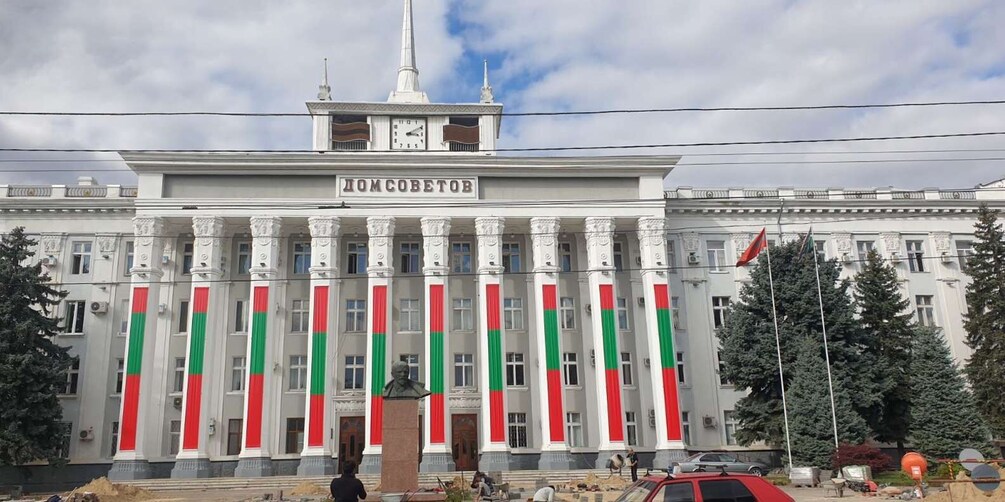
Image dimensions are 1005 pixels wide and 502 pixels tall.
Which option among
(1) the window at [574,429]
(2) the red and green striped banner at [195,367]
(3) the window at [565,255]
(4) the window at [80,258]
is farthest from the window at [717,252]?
(4) the window at [80,258]

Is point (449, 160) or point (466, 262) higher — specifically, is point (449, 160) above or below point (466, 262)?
above

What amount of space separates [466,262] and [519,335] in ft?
15.5

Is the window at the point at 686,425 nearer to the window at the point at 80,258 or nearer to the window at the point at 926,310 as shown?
the window at the point at 926,310

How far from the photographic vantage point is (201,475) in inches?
1280

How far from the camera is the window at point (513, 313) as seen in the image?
37.7 meters

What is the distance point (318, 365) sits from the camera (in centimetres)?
3416

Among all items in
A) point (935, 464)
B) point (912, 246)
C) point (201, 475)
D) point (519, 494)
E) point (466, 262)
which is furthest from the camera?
point (912, 246)

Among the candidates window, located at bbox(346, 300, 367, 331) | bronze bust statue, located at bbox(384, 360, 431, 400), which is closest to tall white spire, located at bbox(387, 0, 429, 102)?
window, located at bbox(346, 300, 367, 331)

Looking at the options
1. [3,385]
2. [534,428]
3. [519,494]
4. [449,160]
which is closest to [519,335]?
[534,428]

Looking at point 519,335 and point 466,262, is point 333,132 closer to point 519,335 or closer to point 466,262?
point 466,262

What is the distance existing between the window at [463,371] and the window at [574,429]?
5058 millimetres

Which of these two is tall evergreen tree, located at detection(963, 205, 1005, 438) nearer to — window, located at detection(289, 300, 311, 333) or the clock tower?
the clock tower

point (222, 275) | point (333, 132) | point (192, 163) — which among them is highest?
point (333, 132)

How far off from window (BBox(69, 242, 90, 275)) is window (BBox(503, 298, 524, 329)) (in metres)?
20.8
